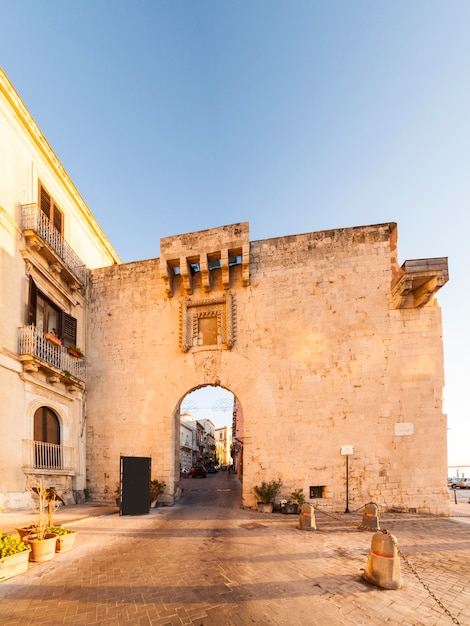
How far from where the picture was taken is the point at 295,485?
441 inches

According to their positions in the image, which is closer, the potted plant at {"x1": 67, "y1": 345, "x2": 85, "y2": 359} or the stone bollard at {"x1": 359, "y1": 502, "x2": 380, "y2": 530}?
the stone bollard at {"x1": 359, "y1": 502, "x2": 380, "y2": 530}

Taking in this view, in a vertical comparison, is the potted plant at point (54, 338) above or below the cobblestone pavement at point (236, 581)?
above

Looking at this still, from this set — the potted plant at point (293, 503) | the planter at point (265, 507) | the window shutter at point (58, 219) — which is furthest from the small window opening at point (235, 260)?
the planter at point (265, 507)

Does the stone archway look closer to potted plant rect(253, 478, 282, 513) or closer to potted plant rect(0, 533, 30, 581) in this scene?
potted plant rect(253, 478, 282, 513)

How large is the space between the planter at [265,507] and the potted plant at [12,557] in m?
7.38

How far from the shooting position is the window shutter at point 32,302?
11.0m

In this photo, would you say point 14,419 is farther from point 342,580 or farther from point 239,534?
point 342,580

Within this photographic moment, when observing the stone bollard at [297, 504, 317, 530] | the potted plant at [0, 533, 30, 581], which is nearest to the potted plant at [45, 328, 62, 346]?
the potted plant at [0, 533, 30, 581]

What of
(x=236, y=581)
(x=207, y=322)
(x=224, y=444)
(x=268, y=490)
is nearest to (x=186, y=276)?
(x=207, y=322)

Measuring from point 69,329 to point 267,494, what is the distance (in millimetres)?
9431

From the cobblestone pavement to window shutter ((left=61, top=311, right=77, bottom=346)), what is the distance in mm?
6878

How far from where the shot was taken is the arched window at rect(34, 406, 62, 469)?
1082 centimetres

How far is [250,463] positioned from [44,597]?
808 cm

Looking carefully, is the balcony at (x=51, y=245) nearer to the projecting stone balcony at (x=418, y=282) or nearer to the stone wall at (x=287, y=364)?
the stone wall at (x=287, y=364)
